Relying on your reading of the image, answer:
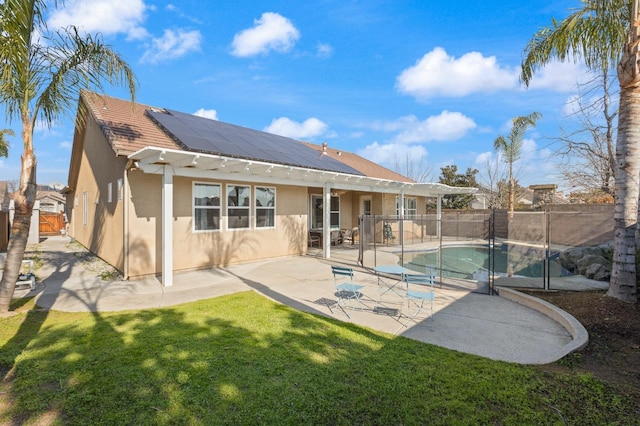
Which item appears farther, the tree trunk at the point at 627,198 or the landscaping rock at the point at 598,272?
the landscaping rock at the point at 598,272

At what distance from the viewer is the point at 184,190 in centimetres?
972

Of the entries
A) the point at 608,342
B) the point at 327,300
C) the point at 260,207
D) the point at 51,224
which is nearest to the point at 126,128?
the point at 260,207

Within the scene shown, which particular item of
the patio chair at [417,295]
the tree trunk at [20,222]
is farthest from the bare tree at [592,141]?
the tree trunk at [20,222]

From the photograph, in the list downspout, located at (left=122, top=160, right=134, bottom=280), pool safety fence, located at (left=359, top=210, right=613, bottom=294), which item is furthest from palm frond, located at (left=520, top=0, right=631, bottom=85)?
downspout, located at (left=122, top=160, right=134, bottom=280)

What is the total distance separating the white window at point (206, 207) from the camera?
10.0m

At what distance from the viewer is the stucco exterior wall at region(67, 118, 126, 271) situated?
964 cm

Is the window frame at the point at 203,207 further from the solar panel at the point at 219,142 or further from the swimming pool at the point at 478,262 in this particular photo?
the swimming pool at the point at 478,262

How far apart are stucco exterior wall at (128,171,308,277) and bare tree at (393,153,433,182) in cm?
2897

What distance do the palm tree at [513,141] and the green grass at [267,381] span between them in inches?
794

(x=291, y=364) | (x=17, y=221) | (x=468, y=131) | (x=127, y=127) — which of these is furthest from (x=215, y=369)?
(x=468, y=131)

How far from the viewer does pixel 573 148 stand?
1292 cm

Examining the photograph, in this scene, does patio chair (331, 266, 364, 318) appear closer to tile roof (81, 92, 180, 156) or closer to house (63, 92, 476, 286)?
house (63, 92, 476, 286)

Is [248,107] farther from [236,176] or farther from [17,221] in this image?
[17,221]

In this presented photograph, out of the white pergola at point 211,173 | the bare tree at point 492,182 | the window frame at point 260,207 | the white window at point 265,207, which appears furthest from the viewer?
the bare tree at point 492,182
